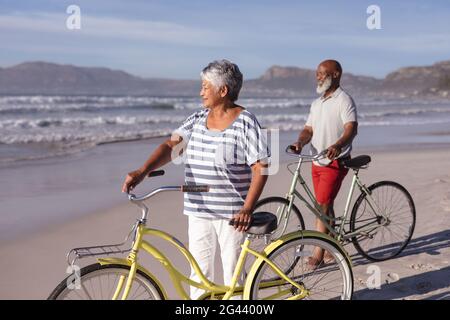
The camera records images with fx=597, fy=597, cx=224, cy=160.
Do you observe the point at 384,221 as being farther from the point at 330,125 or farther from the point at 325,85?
the point at 325,85

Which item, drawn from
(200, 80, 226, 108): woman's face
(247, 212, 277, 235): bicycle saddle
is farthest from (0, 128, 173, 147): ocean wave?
(247, 212, 277, 235): bicycle saddle

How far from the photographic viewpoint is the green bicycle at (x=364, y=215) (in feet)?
16.1

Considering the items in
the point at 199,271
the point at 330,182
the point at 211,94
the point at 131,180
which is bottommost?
the point at 199,271

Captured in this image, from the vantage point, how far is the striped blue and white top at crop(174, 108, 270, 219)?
3.43 meters

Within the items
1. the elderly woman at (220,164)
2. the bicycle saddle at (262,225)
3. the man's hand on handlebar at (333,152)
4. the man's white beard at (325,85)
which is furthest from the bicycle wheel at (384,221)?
the bicycle saddle at (262,225)

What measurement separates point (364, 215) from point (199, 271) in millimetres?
2346

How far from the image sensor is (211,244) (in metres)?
3.70

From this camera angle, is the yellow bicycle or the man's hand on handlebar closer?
the yellow bicycle

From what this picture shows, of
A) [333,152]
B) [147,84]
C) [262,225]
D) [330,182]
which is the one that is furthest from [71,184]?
[147,84]

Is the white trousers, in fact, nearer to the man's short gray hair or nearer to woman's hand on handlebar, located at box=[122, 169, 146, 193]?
woman's hand on handlebar, located at box=[122, 169, 146, 193]

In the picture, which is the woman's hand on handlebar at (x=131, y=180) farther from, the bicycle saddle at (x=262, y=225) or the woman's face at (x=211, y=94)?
the bicycle saddle at (x=262, y=225)

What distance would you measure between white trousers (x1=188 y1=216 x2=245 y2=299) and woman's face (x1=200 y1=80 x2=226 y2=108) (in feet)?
2.32
